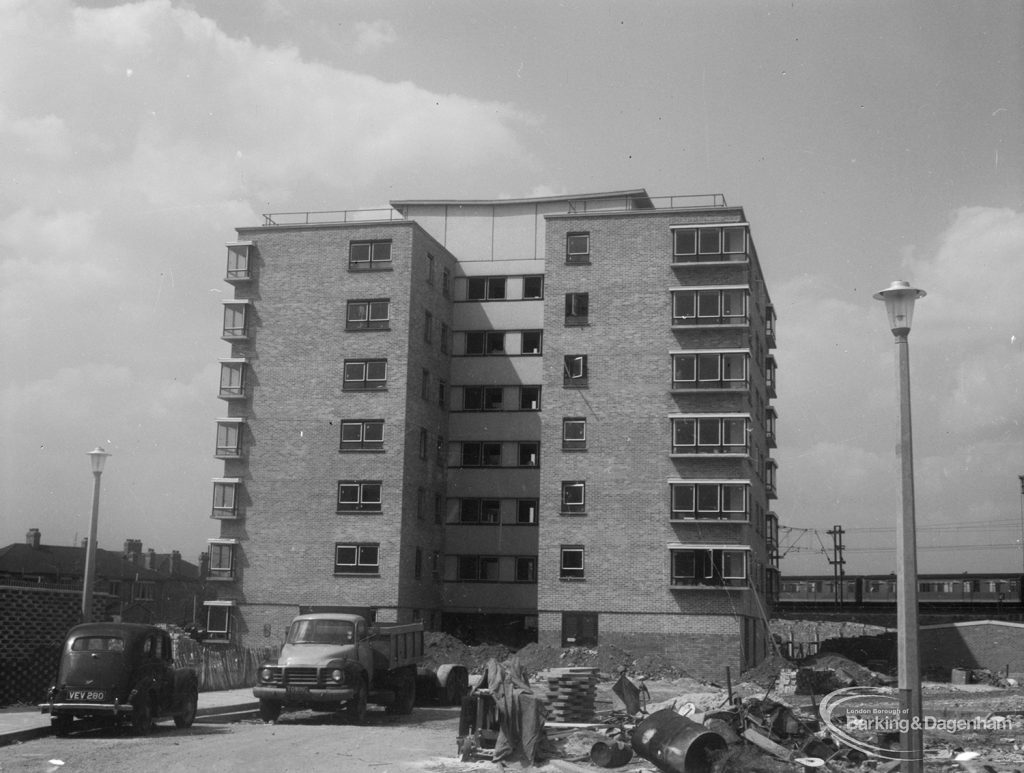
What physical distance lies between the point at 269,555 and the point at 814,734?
37.3m

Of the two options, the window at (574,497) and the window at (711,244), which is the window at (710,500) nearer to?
the window at (574,497)

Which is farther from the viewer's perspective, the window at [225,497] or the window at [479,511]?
the window at [479,511]

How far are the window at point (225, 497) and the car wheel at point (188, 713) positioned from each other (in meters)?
29.4

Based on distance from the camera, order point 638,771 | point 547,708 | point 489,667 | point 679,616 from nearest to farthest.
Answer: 1. point 638,771
2. point 489,667
3. point 547,708
4. point 679,616

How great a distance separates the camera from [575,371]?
171 ft

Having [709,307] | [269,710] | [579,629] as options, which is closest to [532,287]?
[709,307]

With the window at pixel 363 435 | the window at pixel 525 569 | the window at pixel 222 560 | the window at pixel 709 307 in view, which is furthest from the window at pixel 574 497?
the window at pixel 222 560

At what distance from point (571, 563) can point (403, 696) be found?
23060 millimetres

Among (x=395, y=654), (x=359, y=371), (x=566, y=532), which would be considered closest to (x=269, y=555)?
(x=359, y=371)

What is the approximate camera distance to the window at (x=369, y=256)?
5362 centimetres

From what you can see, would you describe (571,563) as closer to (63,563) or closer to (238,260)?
(238,260)

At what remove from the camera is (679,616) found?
48.8 m

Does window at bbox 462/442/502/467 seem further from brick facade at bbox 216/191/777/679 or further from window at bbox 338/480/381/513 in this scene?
window at bbox 338/480/381/513

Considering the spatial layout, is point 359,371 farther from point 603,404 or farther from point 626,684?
point 626,684
